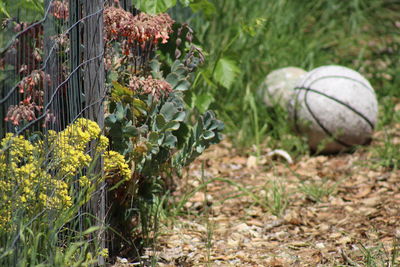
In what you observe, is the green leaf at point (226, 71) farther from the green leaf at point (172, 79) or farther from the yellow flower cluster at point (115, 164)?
the yellow flower cluster at point (115, 164)

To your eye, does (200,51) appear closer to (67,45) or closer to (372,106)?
(67,45)

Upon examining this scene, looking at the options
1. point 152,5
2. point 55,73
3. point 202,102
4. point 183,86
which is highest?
point 152,5

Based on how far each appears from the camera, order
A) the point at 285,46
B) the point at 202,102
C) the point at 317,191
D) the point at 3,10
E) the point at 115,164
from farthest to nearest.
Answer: the point at 285,46 → the point at 317,191 → the point at 202,102 → the point at 115,164 → the point at 3,10

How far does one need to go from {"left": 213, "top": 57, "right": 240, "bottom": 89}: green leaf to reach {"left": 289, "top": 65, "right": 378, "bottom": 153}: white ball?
1451 millimetres

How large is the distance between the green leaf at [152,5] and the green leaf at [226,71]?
88 cm

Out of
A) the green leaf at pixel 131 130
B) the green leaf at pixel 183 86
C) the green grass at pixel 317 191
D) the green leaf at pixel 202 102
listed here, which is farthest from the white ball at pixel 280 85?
the green leaf at pixel 131 130

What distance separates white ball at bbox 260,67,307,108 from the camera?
236 inches

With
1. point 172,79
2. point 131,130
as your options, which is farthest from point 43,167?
point 172,79

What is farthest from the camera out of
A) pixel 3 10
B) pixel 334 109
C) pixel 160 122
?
pixel 334 109

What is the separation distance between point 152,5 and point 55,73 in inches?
33.5

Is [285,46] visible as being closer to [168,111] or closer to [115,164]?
[168,111]

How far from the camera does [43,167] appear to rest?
2871 mm

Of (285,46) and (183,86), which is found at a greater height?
(183,86)

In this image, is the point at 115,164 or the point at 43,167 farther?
the point at 115,164
